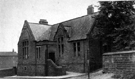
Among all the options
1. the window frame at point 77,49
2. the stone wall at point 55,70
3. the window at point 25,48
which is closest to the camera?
the stone wall at point 55,70

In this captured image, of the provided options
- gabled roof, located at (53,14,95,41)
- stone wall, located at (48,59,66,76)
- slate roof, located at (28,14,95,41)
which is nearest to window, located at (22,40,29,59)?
slate roof, located at (28,14,95,41)

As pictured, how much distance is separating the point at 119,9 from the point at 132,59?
10018 millimetres

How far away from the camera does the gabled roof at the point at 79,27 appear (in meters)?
28.0

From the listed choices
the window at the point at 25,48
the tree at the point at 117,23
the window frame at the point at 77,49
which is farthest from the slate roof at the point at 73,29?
the window at the point at 25,48

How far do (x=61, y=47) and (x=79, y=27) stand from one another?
4550 millimetres

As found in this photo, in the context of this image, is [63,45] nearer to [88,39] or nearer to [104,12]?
[88,39]

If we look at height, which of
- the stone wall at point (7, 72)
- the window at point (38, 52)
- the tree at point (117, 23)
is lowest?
the stone wall at point (7, 72)

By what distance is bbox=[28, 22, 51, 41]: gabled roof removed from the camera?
34.2 metres

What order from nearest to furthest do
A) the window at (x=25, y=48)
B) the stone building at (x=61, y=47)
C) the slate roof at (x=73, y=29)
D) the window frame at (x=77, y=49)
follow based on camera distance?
the stone building at (x=61, y=47) → the slate roof at (x=73, y=29) → the window frame at (x=77, y=49) → the window at (x=25, y=48)

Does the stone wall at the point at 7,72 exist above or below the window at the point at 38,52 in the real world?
below

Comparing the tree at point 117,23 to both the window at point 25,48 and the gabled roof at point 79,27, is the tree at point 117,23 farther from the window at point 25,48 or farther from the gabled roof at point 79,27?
the window at point 25,48

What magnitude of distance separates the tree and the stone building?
6.49ft

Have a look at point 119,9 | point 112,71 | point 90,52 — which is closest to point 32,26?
point 90,52

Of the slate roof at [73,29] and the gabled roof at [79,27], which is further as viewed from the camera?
the slate roof at [73,29]
